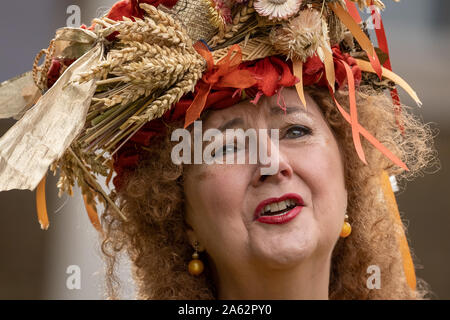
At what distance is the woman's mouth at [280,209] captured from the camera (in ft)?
6.25

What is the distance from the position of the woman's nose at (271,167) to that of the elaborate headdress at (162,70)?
0.17 meters

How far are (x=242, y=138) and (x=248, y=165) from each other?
0.28 feet

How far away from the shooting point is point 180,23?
1947 millimetres

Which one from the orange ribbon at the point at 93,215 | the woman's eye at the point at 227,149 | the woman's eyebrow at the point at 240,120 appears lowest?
the orange ribbon at the point at 93,215

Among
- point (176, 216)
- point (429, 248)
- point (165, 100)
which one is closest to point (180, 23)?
point (165, 100)

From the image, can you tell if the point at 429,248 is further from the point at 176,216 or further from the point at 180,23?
the point at 180,23

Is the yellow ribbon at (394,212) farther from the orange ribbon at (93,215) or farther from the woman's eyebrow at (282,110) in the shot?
the orange ribbon at (93,215)

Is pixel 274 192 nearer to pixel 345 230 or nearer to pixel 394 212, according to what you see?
pixel 345 230

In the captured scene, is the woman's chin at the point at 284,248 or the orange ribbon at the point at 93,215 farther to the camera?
the orange ribbon at the point at 93,215

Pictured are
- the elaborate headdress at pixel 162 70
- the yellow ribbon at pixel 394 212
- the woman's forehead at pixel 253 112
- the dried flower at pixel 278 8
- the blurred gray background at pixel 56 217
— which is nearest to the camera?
the elaborate headdress at pixel 162 70

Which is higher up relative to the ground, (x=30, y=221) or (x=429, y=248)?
(x=30, y=221)

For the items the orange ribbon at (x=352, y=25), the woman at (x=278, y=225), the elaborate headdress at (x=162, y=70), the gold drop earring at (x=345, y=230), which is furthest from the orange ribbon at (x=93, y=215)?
the orange ribbon at (x=352, y=25)
